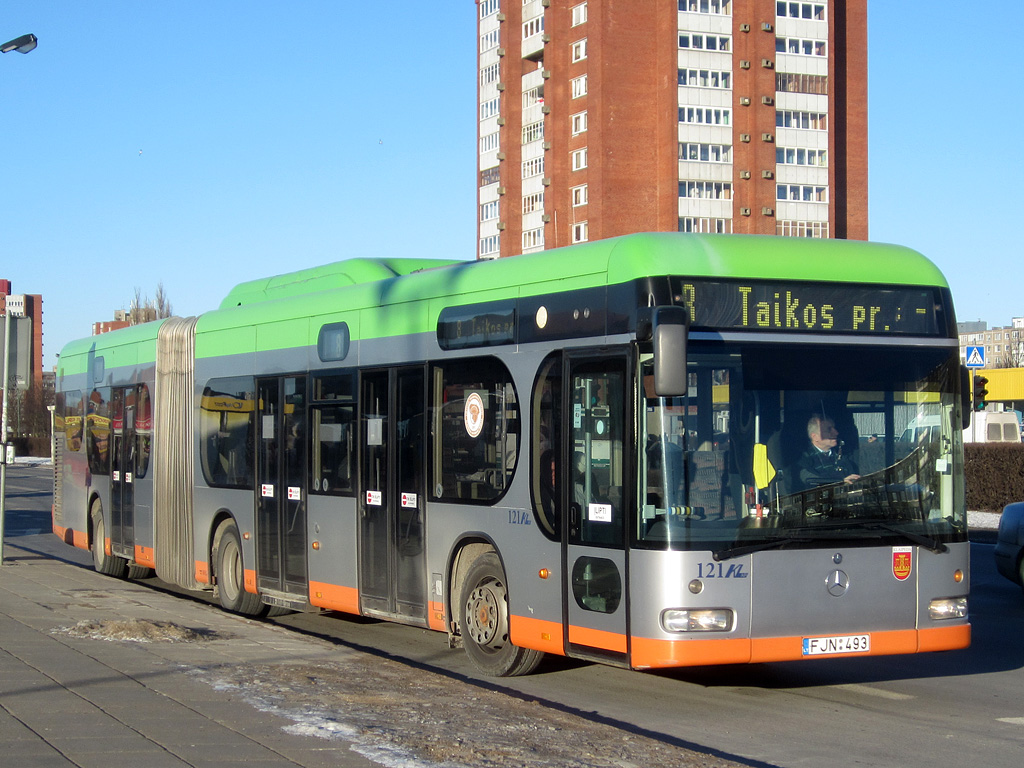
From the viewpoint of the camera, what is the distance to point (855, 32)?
84500 millimetres

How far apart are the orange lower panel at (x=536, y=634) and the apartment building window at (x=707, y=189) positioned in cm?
6954

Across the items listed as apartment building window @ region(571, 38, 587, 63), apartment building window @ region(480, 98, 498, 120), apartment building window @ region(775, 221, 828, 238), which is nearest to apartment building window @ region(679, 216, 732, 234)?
apartment building window @ region(775, 221, 828, 238)

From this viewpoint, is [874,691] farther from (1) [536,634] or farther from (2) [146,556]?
(2) [146,556]

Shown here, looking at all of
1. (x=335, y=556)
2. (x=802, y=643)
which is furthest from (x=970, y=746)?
(x=335, y=556)

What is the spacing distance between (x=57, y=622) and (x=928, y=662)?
7.81 meters

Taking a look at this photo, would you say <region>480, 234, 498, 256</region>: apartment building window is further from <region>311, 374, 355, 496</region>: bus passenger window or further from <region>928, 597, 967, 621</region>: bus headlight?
<region>928, 597, 967, 621</region>: bus headlight

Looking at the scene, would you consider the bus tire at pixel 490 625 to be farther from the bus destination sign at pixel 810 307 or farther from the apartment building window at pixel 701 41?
the apartment building window at pixel 701 41

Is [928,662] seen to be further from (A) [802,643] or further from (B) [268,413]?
(B) [268,413]

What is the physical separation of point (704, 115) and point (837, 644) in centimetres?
7144

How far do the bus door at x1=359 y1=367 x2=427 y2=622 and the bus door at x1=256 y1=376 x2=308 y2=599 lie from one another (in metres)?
1.38

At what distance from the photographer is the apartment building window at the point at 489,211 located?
89.3 meters

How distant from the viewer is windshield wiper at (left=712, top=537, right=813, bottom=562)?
795cm

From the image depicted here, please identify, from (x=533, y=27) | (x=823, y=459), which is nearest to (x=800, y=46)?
(x=533, y=27)

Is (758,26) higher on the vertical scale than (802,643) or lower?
higher
